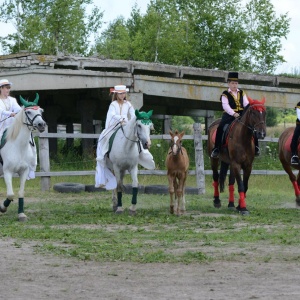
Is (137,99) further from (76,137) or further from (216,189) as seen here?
(216,189)

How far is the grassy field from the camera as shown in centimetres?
1158

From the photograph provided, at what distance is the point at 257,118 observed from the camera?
1711 centimetres

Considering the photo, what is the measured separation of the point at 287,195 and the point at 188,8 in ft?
109

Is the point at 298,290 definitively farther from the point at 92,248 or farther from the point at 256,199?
the point at 256,199

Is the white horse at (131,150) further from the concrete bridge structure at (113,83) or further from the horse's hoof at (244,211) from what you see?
the concrete bridge structure at (113,83)

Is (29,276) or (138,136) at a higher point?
(138,136)

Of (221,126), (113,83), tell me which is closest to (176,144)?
(221,126)

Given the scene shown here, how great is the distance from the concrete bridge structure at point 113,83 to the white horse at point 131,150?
10.7 metres

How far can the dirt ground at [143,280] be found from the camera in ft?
28.8

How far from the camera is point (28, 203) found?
20219 millimetres

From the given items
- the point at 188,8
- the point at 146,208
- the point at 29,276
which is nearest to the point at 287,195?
the point at 146,208

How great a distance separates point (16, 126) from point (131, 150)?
7.01 ft

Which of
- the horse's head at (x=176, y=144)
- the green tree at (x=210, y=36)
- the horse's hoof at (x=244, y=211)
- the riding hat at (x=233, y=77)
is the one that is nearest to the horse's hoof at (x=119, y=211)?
the horse's head at (x=176, y=144)

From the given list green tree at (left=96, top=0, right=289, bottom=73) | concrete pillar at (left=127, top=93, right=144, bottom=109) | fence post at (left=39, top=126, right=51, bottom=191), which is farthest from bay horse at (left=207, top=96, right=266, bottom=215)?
green tree at (left=96, top=0, right=289, bottom=73)
